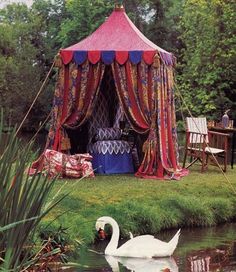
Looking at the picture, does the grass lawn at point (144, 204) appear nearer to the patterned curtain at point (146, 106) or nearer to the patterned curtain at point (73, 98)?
the patterned curtain at point (146, 106)

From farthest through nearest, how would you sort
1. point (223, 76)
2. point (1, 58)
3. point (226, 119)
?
point (1, 58) → point (223, 76) → point (226, 119)

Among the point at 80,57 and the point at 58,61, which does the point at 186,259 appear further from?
the point at 58,61

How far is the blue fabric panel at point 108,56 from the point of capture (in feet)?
46.2

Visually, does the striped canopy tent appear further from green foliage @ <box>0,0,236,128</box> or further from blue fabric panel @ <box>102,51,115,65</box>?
green foliage @ <box>0,0,236,128</box>

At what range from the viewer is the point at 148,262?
9281 mm

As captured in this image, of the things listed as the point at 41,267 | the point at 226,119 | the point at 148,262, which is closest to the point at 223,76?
the point at 226,119

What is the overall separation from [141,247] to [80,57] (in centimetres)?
572

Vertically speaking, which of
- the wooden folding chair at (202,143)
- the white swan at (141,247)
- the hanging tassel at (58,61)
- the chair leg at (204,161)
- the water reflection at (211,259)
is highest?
the hanging tassel at (58,61)

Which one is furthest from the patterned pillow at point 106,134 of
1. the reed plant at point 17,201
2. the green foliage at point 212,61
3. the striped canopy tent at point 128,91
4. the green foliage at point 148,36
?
the green foliage at point 148,36

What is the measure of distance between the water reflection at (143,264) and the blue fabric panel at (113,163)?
5.20 m

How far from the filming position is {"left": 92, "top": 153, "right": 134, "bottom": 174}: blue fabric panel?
1452 cm

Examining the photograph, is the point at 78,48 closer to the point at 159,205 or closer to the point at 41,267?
the point at 159,205

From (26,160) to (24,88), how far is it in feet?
122

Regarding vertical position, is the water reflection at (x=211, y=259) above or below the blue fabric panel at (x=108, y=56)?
below
